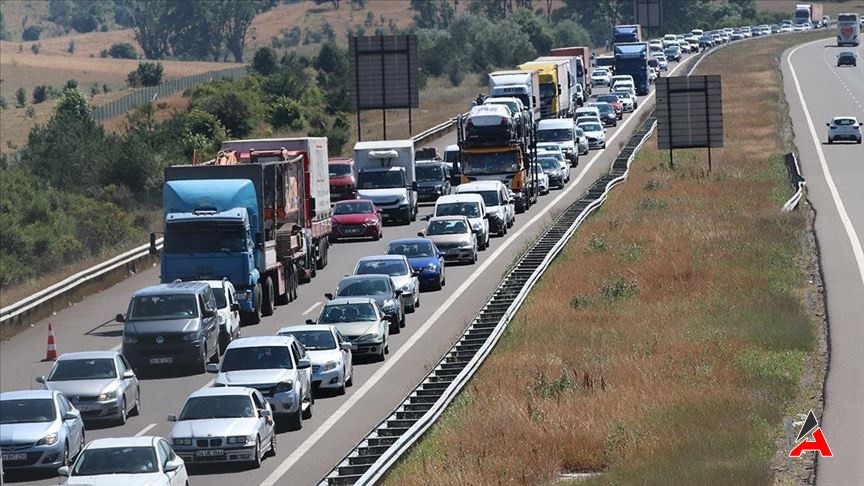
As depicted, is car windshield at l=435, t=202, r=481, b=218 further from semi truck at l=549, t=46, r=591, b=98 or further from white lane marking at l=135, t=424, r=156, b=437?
semi truck at l=549, t=46, r=591, b=98

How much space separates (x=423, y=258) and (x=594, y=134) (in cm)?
4211

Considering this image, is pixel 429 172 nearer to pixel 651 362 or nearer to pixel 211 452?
pixel 651 362

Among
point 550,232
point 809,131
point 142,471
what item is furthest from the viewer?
point 809,131

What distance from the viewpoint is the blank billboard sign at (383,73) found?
281 ft

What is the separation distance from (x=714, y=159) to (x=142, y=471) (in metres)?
60.1

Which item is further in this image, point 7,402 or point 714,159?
point 714,159

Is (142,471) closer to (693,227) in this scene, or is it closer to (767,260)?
(767,260)

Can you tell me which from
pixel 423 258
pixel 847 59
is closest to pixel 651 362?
pixel 423 258

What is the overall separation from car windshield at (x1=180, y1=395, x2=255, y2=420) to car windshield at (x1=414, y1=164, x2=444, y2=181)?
41.3 m

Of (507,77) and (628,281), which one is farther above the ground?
(507,77)

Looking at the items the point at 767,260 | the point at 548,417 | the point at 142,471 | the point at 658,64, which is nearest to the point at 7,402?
the point at 142,471

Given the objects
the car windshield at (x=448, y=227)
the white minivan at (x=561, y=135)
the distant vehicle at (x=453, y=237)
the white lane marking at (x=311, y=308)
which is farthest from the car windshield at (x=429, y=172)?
the white lane marking at (x=311, y=308)

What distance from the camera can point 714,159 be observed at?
7994cm

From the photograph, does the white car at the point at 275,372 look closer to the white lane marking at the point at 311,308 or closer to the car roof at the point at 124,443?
the car roof at the point at 124,443
